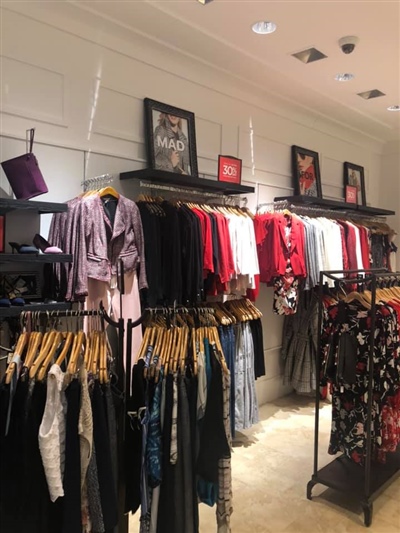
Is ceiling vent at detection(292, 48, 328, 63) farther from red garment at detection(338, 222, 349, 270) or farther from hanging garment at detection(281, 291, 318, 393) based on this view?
hanging garment at detection(281, 291, 318, 393)

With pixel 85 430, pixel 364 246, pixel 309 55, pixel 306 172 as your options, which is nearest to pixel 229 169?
pixel 309 55

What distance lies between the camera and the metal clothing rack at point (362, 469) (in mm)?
2604

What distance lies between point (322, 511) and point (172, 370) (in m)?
1.63

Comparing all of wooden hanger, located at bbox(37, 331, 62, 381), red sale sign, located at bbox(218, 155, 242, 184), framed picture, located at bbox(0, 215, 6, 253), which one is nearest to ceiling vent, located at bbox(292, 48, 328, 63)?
red sale sign, located at bbox(218, 155, 242, 184)

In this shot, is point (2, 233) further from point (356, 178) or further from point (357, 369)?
point (356, 178)

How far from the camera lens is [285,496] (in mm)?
2941

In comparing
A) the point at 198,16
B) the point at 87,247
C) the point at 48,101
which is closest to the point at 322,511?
the point at 87,247

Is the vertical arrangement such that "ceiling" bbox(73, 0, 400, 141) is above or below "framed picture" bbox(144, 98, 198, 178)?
above

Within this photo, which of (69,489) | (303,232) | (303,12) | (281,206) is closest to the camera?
(69,489)

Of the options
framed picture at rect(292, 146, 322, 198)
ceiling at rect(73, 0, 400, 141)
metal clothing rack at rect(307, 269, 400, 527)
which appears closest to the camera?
metal clothing rack at rect(307, 269, 400, 527)

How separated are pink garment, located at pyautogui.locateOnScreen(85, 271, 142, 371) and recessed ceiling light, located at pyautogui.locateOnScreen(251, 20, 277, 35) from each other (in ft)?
6.24

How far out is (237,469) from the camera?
331 cm

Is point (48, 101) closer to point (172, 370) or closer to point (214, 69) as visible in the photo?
point (214, 69)

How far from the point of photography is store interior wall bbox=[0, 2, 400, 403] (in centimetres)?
273
